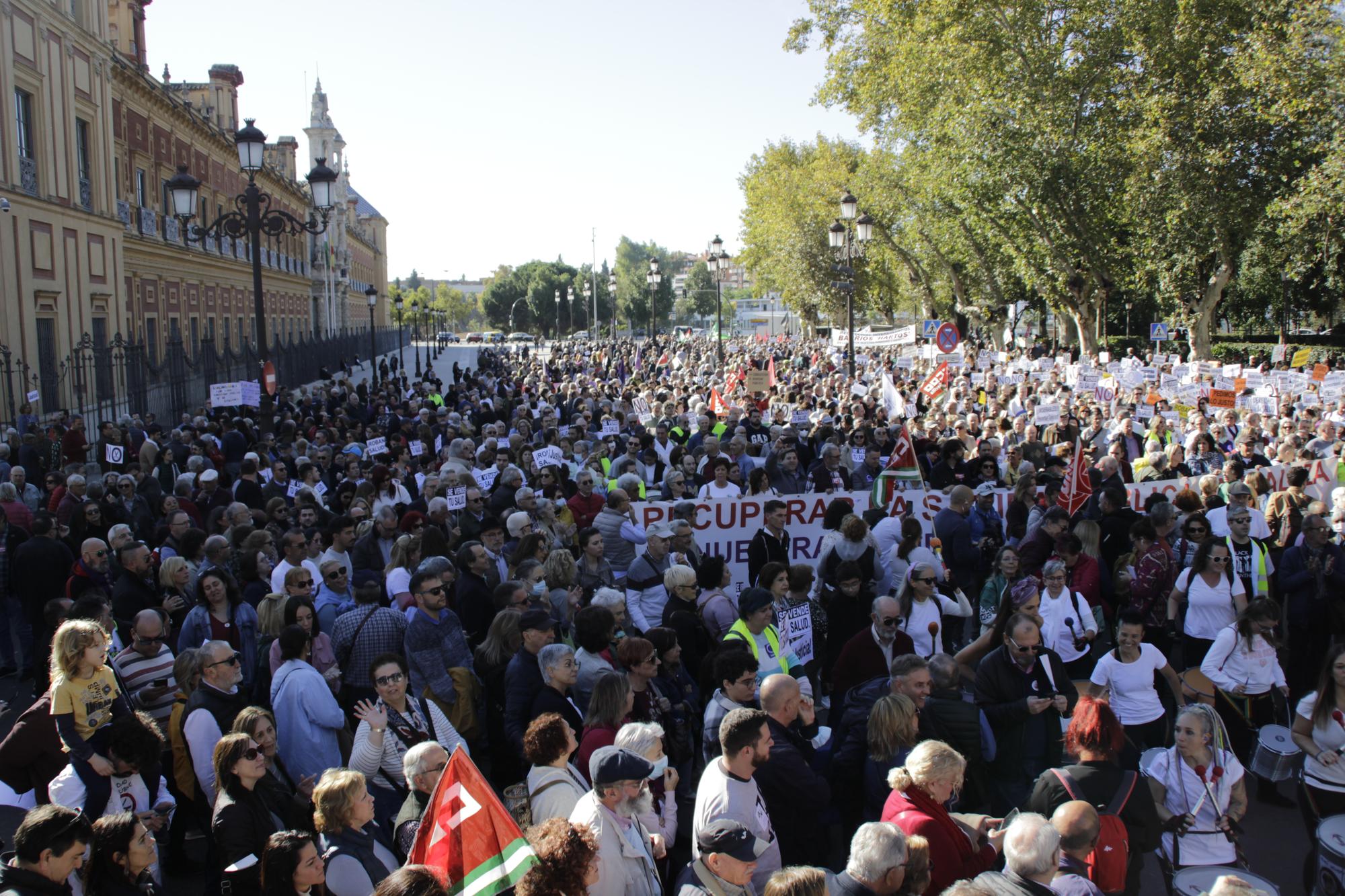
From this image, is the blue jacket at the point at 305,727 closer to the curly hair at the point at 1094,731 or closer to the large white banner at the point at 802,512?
the curly hair at the point at 1094,731

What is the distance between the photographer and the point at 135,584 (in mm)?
7465

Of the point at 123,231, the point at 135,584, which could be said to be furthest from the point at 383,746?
the point at 123,231

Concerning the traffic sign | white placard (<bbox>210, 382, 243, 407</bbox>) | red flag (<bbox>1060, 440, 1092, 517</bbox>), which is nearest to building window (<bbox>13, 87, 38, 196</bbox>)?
white placard (<bbox>210, 382, 243, 407</bbox>)

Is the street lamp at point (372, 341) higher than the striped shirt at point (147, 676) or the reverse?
higher

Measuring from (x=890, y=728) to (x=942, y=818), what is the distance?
0.63 m

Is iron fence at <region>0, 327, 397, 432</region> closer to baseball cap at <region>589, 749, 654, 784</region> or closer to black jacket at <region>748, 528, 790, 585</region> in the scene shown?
black jacket at <region>748, 528, 790, 585</region>

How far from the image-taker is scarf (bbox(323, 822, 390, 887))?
4250 mm

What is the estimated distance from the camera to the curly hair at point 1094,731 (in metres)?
4.73

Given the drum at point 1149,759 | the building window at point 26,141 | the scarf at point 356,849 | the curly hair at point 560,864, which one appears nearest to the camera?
the curly hair at point 560,864

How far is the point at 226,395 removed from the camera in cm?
1504

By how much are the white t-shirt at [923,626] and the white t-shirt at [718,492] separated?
12.9ft

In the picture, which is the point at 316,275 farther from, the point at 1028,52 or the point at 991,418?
the point at 991,418

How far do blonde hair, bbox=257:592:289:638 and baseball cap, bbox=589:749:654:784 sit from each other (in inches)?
115

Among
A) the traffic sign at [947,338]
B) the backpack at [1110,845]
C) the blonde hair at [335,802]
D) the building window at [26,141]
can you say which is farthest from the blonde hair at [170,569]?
the building window at [26,141]
